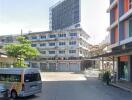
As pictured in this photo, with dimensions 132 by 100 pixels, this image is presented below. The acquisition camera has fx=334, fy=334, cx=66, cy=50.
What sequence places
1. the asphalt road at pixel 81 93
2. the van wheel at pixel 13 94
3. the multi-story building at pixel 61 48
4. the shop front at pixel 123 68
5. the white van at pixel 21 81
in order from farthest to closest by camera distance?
the multi-story building at pixel 61 48, the shop front at pixel 123 68, the asphalt road at pixel 81 93, the van wheel at pixel 13 94, the white van at pixel 21 81

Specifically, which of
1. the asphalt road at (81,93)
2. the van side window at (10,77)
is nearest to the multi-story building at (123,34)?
the asphalt road at (81,93)

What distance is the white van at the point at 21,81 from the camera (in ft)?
66.9

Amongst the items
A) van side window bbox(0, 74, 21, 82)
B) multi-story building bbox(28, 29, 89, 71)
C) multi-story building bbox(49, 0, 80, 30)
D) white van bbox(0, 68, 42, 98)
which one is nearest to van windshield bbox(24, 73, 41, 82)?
white van bbox(0, 68, 42, 98)

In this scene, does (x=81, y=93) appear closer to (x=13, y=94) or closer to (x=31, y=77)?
(x=31, y=77)

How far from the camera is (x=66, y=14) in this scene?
424 ft

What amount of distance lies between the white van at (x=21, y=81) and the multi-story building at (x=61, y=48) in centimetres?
7601

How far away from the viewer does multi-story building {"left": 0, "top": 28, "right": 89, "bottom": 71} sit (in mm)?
99125

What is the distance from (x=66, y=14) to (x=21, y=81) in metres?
110

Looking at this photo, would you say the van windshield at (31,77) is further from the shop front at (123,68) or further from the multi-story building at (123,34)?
the shop front at (123,68)

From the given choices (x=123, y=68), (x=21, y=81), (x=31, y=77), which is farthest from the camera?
(x=123, y=68)

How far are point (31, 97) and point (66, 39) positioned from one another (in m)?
79.9

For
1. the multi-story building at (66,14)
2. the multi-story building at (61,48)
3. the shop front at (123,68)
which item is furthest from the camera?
the multi-story building at (66,14)

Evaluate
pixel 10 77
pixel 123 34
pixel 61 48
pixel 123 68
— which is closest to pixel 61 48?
pixel 61 48

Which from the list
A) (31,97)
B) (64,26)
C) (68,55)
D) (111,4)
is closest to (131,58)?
(111,4)
